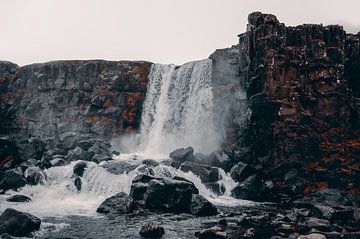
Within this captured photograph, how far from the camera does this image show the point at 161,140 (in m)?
76.9

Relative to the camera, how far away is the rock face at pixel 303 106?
52.7 metres

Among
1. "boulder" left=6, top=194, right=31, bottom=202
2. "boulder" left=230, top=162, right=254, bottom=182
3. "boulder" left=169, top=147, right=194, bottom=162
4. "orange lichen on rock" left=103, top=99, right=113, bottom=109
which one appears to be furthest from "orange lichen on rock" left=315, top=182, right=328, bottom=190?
"orange lichen on rock" left=103, top=99, right=113, bottom=109

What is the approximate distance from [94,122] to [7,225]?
168 ft

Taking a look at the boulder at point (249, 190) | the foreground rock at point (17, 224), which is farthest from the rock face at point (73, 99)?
the foreground rock at point (17, 224)

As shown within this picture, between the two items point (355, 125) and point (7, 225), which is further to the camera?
point (355, 125)

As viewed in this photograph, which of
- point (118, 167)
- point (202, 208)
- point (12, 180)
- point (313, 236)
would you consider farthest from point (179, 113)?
point (313, 236)

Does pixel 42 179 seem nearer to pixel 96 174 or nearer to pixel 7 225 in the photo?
pixel 96 174

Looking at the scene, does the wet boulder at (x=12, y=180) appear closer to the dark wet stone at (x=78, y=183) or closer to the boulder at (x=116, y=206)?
the dark wet stone at (x=78, y=183)

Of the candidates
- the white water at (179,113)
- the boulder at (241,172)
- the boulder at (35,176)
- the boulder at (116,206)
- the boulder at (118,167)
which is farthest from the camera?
the white water at (179,113)

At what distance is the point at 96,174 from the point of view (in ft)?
176

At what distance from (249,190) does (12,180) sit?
29.1 m

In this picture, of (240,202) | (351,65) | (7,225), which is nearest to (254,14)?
(351,65)

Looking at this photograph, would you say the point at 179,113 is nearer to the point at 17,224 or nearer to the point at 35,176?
the point at 35,176

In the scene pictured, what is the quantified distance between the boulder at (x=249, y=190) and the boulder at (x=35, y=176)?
967 inches
